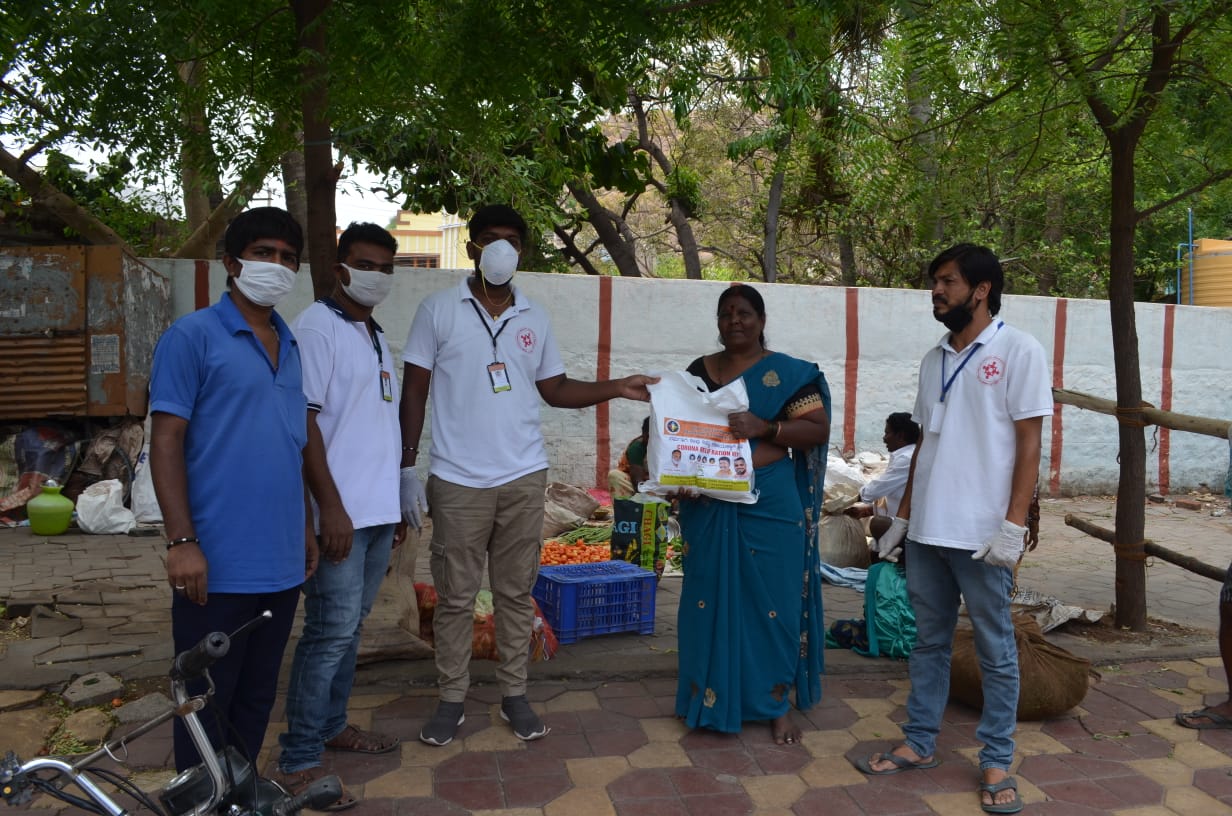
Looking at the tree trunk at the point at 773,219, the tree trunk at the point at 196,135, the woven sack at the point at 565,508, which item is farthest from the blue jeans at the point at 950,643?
the tree trunk at the point at 773,219

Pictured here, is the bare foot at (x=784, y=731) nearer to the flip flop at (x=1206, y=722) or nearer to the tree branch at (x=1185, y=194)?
the flip flop at (x=1206, y=722)

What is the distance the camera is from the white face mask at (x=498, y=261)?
3.97 meters

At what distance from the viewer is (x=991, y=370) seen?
3686 millimetres

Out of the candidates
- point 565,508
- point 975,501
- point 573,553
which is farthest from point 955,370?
point 565,508

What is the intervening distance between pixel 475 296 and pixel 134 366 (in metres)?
5.97

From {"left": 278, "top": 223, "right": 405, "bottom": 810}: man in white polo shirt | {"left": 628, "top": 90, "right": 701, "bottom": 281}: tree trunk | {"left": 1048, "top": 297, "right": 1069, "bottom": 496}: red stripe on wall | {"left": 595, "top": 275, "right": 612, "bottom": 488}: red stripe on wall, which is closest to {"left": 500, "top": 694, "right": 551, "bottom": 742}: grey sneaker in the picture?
{"left": 278, "top": 223, "right": 405, "bottom": 810}: man in white polo shirt

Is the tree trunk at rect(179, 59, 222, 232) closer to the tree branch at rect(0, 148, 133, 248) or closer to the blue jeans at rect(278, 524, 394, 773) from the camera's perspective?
the blue jeans at rect(278, 524, 394, 773)

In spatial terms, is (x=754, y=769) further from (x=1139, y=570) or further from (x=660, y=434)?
(x=1139, y=570)

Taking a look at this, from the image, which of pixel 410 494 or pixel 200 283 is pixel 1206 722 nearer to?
pixel 410 494

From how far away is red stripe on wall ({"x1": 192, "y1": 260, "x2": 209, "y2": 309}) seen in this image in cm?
944

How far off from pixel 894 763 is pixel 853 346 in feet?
24.9

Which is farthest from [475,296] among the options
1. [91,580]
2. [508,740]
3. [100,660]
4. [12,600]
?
[91,580]

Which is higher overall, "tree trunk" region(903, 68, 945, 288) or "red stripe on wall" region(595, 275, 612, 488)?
"tree trunk" region(903, 68, 945, 288)

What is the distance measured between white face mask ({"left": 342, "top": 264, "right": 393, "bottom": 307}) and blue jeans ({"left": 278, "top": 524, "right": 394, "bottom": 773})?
2.69 ft
